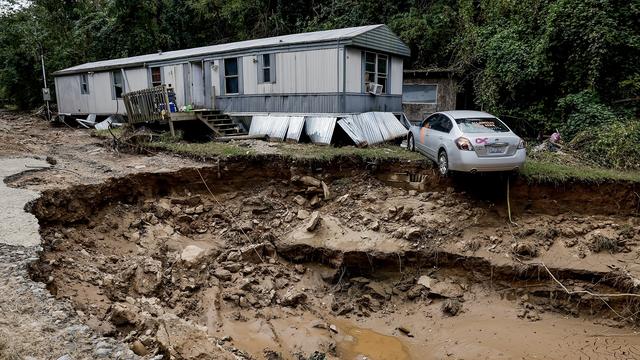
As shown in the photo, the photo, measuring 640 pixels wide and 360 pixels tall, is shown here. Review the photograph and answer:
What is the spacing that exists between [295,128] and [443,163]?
599 centimetres

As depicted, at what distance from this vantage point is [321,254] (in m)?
9.97

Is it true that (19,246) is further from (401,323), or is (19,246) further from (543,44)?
(543,44)

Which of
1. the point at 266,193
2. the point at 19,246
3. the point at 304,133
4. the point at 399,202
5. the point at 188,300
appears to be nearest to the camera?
the point at 19,246

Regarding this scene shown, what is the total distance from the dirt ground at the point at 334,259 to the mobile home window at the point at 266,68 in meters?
4.94

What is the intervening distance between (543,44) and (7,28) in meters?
31.1

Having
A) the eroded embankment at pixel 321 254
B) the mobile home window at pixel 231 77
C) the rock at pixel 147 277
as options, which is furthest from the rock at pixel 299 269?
the mobile home window at pixel 231 77

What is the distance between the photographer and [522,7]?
16.8 metres

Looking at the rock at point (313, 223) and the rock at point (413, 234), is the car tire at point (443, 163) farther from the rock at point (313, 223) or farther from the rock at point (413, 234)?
the rock at point (313, 223)

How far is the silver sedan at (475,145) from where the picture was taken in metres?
9.59

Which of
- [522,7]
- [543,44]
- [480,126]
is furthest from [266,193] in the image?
[522,7]

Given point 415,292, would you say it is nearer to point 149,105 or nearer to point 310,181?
point 310,181

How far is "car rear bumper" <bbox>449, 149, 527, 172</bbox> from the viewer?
9.57 meters

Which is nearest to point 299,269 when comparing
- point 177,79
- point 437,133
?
point 437,133

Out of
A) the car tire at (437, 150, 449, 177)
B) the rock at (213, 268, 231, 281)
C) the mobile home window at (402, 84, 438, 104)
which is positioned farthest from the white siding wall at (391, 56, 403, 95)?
the rock at (213, 268, 231, 281)
